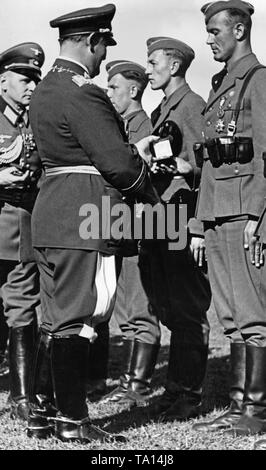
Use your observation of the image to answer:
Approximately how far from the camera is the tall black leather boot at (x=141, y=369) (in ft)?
23.6

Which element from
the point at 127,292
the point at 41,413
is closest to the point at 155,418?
the point at 41,413

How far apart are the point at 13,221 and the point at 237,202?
1.74m

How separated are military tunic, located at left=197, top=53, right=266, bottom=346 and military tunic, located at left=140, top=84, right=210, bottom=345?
1.46ft

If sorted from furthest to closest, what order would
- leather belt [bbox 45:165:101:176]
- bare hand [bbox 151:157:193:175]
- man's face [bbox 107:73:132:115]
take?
man's face [bbox 107:73:132:115] → bare hand [bbox 151:157:193:175] → leather belt [bbox 45:165:101:176]

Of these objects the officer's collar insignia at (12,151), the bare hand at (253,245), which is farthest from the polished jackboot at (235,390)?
the officer's collar insignia at (12,151)

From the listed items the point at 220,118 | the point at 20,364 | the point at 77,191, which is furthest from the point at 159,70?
the point at 20,364

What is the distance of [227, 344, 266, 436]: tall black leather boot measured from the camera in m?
5.55

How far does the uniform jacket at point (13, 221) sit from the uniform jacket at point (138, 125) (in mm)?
1448

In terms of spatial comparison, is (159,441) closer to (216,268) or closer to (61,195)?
(216,268)

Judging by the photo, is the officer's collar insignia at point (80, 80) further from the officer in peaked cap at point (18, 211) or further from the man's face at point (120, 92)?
the man's face at point (120, 92)

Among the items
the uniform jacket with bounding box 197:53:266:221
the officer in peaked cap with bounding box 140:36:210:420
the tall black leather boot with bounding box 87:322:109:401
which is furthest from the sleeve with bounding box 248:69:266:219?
the tall black leather boot with bounding box 87:322:109:401

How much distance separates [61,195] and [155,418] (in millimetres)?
1871

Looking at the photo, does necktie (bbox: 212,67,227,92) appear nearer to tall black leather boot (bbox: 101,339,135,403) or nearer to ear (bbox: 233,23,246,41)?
ear (bbox: 233,23,246,41)
